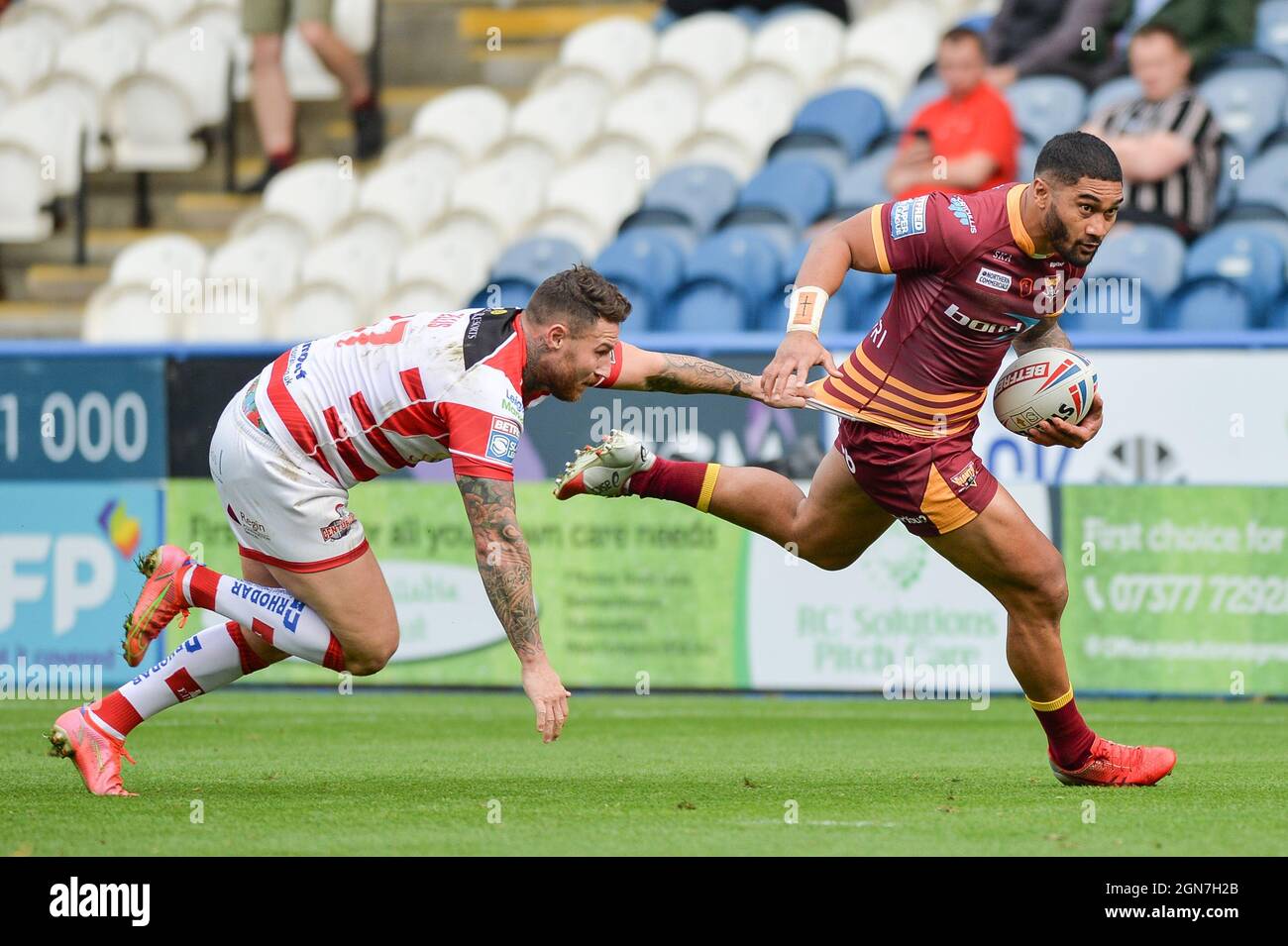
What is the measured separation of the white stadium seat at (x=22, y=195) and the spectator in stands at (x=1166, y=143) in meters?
10.0

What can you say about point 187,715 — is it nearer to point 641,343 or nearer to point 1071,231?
point 641,343

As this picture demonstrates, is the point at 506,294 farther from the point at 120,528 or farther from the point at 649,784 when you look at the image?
the point at 649,784

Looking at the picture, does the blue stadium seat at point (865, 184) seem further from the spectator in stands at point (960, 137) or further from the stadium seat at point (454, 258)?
the stadium seat at point (454, 258)

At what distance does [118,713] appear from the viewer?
7273 mm

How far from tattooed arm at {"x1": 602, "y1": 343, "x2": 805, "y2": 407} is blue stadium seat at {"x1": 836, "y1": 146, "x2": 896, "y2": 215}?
698cm

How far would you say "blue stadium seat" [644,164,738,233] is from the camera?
15438 mm

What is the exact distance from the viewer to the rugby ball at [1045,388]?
288 inches

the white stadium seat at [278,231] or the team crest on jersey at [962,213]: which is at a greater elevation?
the white stadium seat at [278,231]

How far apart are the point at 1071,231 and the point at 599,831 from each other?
273 centimetres

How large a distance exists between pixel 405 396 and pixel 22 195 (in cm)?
1246

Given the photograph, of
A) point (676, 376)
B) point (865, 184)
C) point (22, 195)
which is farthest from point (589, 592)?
point (22, 195)

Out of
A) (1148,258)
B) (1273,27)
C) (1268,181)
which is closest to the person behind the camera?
(1148,258)

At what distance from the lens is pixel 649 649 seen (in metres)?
11.9

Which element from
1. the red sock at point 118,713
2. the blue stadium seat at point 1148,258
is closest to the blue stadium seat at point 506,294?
the blue stadium seat at point 1148,258
